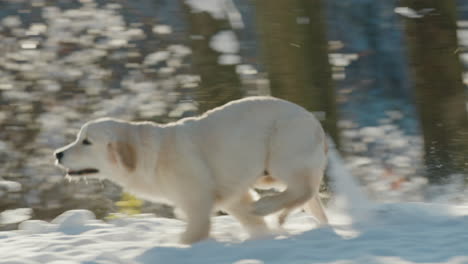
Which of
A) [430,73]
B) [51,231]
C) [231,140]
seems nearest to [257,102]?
[231,140]

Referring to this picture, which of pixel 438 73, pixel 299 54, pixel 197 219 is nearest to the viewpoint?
pixel 197 219

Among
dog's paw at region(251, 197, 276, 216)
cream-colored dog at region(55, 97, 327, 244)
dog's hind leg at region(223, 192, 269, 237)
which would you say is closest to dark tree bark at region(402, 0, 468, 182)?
cream-colored dog at region(55, 97, 327, 244)

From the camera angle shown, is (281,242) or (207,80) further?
(207,80)

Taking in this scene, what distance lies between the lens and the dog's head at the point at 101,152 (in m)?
6.28

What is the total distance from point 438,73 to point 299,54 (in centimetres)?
154

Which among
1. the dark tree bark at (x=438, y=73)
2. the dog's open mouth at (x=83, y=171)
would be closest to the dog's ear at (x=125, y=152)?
the dog's open mouth at (x=83, y=171)

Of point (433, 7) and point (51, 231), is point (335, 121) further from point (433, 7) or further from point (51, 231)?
point (51, 231)

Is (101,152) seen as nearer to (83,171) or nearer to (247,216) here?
(83,171)

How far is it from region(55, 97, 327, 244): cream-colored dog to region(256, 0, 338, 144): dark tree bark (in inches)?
81.7

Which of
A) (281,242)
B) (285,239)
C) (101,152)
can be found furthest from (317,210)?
(101,152)

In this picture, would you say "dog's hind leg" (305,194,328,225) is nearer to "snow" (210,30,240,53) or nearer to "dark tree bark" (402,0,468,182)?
"dark tree bark" (402,0,468,182)

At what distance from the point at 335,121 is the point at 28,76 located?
5.22m

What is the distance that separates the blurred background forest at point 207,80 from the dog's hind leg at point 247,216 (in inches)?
78.7

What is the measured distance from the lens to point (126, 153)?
6.28 m
